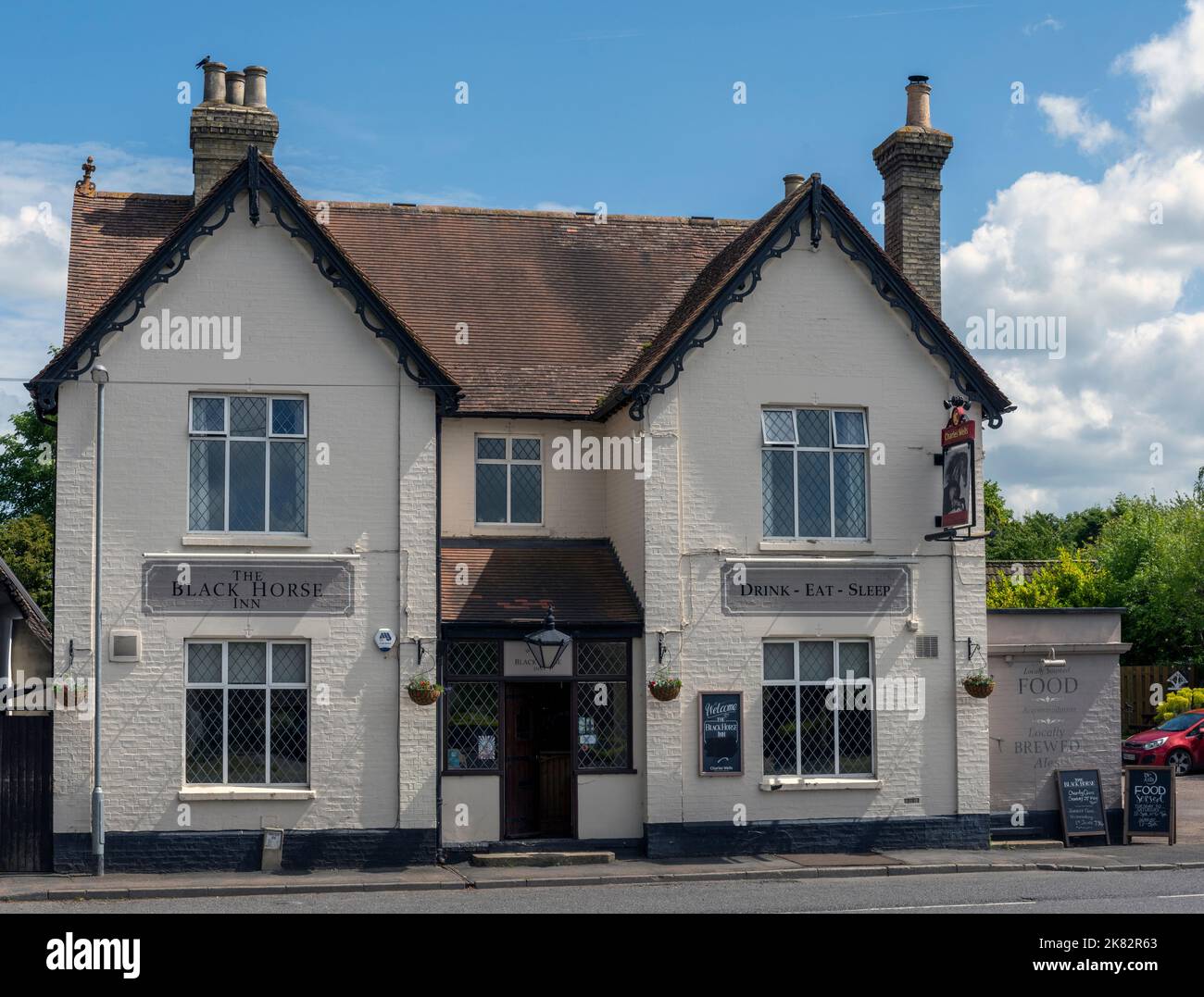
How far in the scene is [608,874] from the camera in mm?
18703

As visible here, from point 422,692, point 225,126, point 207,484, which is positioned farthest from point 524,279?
point 422,692

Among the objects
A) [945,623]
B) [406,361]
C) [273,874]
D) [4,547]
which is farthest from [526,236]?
[4,547]

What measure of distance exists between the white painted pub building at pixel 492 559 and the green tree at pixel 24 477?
111ft

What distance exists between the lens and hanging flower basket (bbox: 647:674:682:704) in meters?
19.9

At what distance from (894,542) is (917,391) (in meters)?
2.23

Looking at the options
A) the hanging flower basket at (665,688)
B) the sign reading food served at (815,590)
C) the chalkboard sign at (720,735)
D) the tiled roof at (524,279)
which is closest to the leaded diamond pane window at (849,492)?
the sign reading food served at (815,590)

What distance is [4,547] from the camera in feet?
160

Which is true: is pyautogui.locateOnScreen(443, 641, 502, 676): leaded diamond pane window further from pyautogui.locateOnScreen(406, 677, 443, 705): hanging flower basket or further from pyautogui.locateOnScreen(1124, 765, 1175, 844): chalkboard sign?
pyautogui.locateOnScreen(1124, 765, 1175, 844): chalkboard sign

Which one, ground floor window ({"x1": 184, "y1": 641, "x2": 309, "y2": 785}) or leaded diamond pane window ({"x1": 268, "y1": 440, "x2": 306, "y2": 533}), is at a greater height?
leaded diamond pane window ({"x1": 268, "y1": 440, "x2": 306, "y2": 533})

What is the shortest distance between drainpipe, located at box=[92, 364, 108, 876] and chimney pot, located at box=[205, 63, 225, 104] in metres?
5.49

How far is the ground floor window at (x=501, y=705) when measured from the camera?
20.3 metres

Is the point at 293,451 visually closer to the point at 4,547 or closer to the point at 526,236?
the point at 526,236

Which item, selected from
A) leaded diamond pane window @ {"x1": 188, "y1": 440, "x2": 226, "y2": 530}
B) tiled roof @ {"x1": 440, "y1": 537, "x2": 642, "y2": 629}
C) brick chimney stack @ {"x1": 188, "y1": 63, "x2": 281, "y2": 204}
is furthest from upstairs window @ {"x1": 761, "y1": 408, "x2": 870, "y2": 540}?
brick chimney stack @ {"x1": 188, "y1": 63, "x2": 281, "y2": 204}

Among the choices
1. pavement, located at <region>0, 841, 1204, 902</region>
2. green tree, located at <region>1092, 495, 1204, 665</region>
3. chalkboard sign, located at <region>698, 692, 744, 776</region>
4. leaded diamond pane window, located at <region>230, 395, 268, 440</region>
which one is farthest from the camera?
green tree, located at <region>1092, 495, 1204, 665</region>
